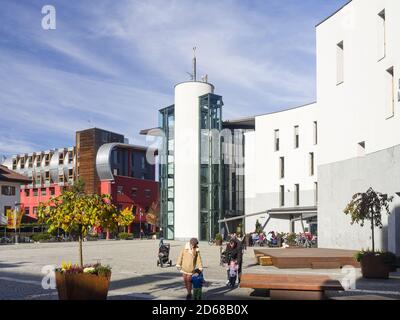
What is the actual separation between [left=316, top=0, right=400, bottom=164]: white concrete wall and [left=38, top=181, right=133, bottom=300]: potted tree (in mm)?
15591

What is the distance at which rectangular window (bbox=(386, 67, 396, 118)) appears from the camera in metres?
25.3

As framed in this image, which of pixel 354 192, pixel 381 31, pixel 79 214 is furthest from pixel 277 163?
pixel 79 214

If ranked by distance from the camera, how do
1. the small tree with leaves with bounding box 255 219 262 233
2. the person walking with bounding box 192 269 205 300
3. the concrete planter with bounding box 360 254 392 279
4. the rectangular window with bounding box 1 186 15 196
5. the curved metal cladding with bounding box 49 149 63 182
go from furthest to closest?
the curved metal cladding with bounding box 49 149 63 182 → the rectangular window with bounding box 1 186 15 196 → the small tree with leaves with bounding box 255 219 262 233 → the concrete planter with bounding box 360 254 392 279 → the person walking with bounding box 192 269 205 300

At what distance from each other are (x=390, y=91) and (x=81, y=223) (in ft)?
59.4

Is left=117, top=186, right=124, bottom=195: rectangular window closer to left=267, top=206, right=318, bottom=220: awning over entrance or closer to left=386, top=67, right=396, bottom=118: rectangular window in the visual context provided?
left=267, top=206, right=318, bottom=220: awning over entrance

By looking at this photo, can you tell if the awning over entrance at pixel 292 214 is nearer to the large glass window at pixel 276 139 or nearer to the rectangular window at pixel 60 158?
the large glass window at pixel 276 139

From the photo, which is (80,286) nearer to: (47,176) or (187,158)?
(187,158)

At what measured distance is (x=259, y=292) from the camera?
1391 centimetres

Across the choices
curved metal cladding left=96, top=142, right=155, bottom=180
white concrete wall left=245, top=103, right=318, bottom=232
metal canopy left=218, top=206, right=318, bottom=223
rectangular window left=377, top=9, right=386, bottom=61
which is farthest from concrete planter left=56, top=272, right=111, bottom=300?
curved metal cladding left=96, top=142, right=155, bottom=180

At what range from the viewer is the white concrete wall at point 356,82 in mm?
25141

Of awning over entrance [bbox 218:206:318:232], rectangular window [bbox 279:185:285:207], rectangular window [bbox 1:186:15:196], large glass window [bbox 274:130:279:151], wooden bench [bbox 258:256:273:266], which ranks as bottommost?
wooden bench [bbox 258:256:273:266]

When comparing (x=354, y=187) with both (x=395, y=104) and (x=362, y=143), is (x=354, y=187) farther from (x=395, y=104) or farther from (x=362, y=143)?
(x=395, y=104)

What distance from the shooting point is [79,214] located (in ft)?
41.3

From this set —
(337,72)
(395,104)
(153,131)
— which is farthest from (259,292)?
(153,131)
